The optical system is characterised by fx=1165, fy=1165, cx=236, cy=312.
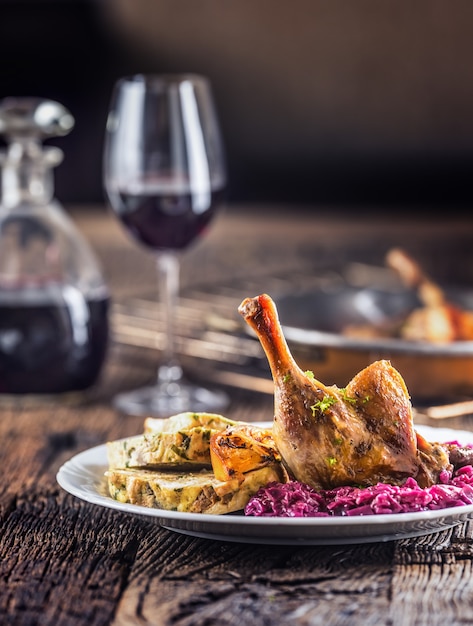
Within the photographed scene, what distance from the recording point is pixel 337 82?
430 cm

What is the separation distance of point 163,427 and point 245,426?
0.11 meters

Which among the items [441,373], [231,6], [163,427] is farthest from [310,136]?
[163,427]

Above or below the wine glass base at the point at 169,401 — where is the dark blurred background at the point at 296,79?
above

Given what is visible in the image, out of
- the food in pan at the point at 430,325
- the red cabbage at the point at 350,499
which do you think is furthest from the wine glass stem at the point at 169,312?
the red cabbage at the point at 350,499

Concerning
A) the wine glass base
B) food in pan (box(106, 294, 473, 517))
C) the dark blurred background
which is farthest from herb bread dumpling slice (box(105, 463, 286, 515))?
the dark blurred background

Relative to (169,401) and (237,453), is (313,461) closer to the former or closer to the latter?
(237,453)

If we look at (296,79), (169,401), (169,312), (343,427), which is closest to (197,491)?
(343,427)

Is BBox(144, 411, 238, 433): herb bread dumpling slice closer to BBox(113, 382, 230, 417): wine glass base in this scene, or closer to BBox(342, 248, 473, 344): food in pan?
BBox(113, 382, 230, 417): wine glass base

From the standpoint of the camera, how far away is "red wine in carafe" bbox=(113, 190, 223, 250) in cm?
190

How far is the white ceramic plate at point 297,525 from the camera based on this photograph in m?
1.01

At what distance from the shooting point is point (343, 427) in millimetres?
1122

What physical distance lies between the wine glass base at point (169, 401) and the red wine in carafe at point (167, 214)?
10.0 inches

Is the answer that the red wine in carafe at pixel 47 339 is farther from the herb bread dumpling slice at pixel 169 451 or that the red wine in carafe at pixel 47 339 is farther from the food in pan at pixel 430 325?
the herb bread dumpling slice at pixel 169 451

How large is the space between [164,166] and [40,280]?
0.28 metres
